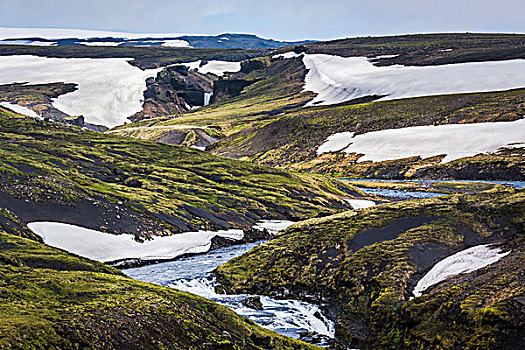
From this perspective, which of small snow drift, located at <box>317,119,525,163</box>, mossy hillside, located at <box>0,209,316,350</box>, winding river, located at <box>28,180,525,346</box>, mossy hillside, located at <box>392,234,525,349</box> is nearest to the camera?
mossy hillside, located at <box>0,209,316,350</box>

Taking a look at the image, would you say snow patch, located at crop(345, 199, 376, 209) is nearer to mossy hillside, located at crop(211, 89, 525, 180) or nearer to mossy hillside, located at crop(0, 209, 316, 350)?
mossy hillside, located at crop(211, 89, 525, 180)

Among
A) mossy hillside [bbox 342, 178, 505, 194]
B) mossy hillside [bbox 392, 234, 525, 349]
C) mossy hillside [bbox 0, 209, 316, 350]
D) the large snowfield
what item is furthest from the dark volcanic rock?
mossy hillside [bbox 342, 178, 505, 194]

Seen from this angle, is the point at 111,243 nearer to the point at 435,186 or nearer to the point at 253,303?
the point at 253,303

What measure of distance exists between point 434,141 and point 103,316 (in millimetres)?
87253

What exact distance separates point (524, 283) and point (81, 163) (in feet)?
155

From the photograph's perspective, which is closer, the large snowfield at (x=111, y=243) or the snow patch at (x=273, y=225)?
the large snowfield at (x=111, y=243)

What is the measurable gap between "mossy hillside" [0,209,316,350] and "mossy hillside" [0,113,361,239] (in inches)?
814

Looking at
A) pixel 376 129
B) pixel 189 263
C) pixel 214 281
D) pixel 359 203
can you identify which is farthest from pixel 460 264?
pixel 376 129

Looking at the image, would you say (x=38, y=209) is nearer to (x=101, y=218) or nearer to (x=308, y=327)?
(x=101, y=218)

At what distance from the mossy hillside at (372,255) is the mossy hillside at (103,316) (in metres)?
3.91

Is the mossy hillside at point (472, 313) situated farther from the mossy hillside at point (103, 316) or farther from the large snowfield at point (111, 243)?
the large snowfield at point (111, 243)

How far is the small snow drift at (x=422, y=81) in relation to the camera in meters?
132

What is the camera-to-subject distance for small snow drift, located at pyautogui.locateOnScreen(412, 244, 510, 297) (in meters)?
18.2

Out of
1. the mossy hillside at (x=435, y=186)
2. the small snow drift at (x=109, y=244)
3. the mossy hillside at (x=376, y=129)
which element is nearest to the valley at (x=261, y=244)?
the small snow drift at (x=109, y=244)
